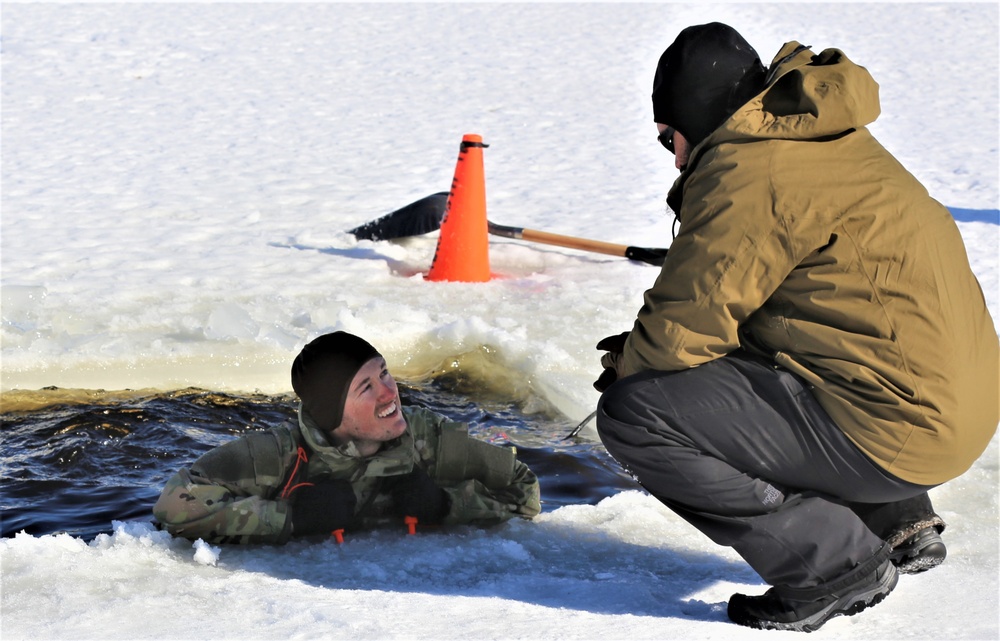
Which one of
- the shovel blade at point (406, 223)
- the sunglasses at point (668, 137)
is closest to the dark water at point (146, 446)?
the sunglasses at point (668, 137)

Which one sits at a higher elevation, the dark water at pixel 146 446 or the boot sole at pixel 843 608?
the boot sole at pixel 843 608

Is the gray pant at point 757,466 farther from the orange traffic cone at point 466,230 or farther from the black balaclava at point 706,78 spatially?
the orange traffic cone at point 466,230

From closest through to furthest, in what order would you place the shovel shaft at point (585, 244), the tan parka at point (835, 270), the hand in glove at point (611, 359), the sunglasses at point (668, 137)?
the tan parka at point (835, 270) → the sunglasses at point (668, 137) → the hand in glove at point (611, 359) → the shovel shaft at point (585, 244)

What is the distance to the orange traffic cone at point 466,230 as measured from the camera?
6566 mm

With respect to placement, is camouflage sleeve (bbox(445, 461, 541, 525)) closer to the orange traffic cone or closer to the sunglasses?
the sunglasses

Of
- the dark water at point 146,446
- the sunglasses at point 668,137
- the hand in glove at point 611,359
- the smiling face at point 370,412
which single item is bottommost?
the dark water at point 146,446

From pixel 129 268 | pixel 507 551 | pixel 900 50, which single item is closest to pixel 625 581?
pixel 507 551

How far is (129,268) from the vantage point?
656cm

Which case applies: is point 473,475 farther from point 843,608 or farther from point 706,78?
point 706,78

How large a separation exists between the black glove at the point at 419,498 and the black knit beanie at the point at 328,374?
0.29 meters

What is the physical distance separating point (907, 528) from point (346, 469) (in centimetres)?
170

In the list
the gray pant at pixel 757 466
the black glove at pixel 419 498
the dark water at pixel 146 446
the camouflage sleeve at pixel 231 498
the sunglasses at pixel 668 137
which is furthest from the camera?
the dark water at pixel 146 446

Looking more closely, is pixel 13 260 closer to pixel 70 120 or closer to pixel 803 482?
pixel 70 120

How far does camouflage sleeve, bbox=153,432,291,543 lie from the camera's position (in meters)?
3.40
